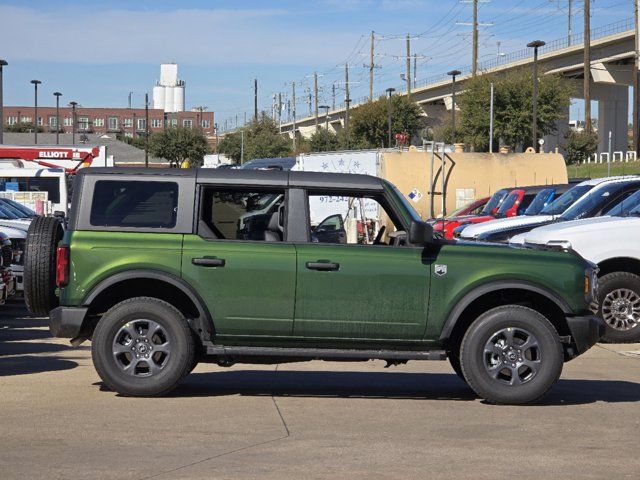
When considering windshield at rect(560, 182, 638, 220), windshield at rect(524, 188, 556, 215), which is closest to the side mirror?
windshield at rect(560, 182, 638, 220)

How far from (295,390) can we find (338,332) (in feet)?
3.47

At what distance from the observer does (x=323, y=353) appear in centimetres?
941

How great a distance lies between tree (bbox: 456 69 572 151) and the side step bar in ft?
215

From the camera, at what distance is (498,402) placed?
952cm

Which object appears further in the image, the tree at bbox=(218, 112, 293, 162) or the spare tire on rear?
the tree at bbox=(218, 112, 293, 162)

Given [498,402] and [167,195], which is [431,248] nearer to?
[498,402]

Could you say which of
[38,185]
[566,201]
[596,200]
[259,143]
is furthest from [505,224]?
[259,143]

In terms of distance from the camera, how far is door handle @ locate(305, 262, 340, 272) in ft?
30.7

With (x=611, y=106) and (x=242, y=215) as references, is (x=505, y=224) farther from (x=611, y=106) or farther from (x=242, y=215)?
(x=611, y=106)

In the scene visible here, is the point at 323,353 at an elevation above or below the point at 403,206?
below

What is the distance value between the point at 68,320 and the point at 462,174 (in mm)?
29487

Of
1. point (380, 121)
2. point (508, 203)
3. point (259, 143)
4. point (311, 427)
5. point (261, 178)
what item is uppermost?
point (380, 121)

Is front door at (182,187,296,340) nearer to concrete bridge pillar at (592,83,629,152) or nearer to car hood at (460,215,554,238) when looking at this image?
car hood at (460,215,554,238)

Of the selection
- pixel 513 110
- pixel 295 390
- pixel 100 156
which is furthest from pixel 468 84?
pixel 295 390
